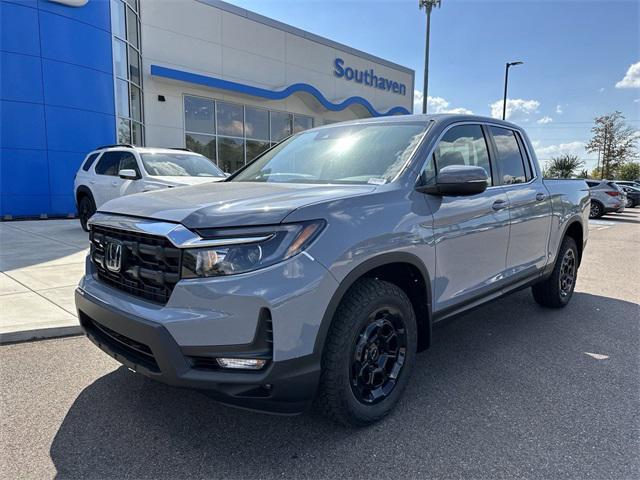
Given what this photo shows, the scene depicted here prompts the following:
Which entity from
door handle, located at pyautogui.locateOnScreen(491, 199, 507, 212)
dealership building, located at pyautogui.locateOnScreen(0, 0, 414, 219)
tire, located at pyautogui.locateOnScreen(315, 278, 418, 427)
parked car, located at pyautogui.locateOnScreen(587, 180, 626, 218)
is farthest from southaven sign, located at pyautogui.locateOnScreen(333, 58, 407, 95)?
tire, located at pyautogui.locateOnScreen(315, 278, 418, 427)

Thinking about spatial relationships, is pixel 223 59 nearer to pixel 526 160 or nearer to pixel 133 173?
pixel 133 173

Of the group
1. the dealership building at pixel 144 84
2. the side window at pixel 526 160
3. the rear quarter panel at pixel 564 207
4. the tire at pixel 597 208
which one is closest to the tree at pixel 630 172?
the tire at pixel 597 208

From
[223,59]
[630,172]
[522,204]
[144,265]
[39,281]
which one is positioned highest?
[223,59]

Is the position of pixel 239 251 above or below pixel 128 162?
below

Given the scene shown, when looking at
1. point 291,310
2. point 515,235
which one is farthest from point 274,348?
point 515,235

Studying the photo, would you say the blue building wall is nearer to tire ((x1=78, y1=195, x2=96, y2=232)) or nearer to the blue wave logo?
the blue wave logo

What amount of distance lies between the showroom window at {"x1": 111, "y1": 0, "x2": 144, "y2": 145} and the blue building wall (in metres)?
0.36

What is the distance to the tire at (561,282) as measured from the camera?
4816mm

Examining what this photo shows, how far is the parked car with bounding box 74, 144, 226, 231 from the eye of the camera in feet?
26.2

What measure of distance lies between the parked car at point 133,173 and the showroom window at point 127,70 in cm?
457

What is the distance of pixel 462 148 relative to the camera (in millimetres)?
3451

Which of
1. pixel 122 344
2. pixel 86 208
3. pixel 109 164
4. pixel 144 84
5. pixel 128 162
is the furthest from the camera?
pixel 144 84

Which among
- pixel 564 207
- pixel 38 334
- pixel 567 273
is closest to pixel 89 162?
pixel 38 334

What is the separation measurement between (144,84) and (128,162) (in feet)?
23.6
